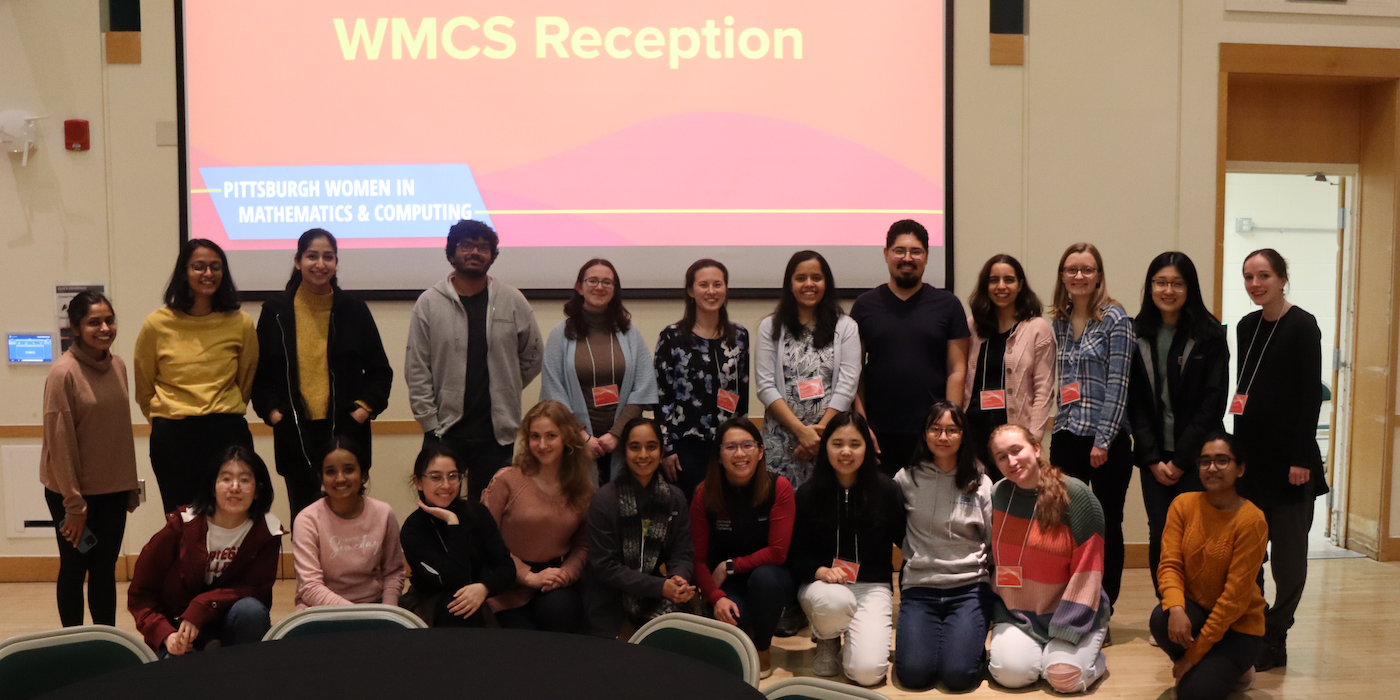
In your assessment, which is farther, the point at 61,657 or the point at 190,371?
the point at 190,371

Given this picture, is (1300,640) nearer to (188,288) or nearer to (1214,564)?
(1214,564)

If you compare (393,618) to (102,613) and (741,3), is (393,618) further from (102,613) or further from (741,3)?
(741,3)

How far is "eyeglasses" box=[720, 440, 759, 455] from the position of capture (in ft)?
10.5

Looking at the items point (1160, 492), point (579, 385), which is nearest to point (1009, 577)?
point (1160, 492)

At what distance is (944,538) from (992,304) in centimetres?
90

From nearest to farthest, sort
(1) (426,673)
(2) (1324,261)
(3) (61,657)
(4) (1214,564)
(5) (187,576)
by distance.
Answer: (1) (426,673) < (3) (61,657) < (5) (187,576) < (4) (1214,564) < (2) (1324,261)

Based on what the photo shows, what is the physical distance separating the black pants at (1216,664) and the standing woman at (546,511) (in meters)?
1.93

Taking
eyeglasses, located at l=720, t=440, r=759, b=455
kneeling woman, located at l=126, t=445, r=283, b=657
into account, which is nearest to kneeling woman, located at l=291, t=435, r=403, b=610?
kneeling woman, located at l=126, t=445, r=283, b=657

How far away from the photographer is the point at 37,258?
430 centimetres

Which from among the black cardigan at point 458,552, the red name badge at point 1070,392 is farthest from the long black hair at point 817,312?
the black cardigan at point 458,552

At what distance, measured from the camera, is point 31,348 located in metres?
4.32

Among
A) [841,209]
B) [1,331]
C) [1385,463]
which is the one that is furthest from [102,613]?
[1385,463]

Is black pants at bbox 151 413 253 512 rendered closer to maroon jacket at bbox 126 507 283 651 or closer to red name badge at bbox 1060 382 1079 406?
maroon jacket at bbox 126 507 283 651

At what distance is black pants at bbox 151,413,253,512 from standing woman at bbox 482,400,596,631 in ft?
3.09
